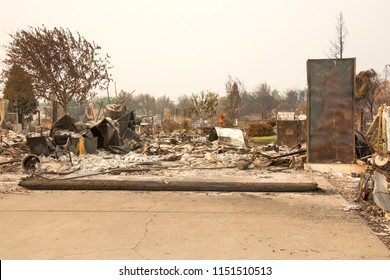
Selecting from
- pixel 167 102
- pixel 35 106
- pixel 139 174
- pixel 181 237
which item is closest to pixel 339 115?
pixel 139 174

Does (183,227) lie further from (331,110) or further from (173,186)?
(331,110)

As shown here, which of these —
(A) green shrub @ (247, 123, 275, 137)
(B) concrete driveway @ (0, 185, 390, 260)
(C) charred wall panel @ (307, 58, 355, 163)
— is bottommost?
(B) concrete driveway @ (0, 185, 390, 260)

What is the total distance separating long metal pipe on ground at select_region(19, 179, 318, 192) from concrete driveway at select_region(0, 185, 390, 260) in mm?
240

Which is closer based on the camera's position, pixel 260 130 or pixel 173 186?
pixel 173 186

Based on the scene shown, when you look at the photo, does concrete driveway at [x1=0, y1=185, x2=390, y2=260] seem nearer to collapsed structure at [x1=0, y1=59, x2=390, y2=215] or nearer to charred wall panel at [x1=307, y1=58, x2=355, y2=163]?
collapsed structure at [x1=0, y1=59, x2=390, y2=215]

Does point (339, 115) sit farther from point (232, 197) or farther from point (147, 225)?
point (147, 225)

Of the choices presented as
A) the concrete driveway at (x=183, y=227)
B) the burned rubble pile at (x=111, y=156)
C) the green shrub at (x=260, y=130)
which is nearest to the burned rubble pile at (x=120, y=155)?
the burned rubble pile at (x=111, y=156)

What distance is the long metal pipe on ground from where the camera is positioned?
7000 millimetres

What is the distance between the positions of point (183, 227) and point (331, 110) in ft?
21.0

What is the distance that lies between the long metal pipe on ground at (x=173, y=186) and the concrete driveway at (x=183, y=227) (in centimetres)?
24

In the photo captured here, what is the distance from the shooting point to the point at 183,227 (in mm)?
4676

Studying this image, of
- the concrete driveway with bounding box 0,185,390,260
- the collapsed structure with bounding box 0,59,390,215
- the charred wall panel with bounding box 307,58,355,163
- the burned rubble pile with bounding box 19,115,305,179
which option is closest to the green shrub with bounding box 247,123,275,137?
the burned rubble pile with bounding box 19,115,305,179

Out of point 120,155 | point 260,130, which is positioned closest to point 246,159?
point 120,155

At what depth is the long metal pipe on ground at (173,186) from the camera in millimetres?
7000
